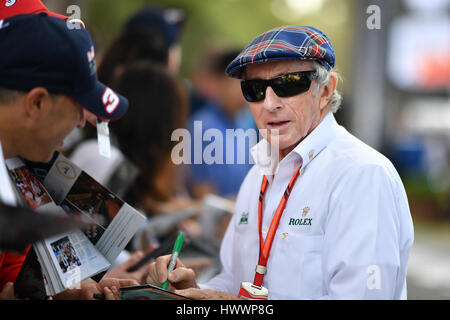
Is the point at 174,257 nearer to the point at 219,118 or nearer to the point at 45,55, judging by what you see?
the point at 45,55

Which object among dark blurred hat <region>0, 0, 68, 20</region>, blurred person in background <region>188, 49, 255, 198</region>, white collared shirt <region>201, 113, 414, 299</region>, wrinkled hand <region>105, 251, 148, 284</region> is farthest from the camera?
blurred person in background <region>188, 49, 255, 198</region>

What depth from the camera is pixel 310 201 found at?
79.5 inches

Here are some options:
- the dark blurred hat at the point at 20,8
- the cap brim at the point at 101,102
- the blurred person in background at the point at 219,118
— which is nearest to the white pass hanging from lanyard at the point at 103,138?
the cap brim at the point at 101,102

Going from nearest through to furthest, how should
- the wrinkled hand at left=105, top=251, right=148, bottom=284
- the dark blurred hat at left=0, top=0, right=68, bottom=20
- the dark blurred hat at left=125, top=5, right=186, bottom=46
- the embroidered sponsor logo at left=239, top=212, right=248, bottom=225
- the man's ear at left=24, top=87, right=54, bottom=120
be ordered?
the man's ear at left=24, top=87, right=54, bottom=120, the dark blurred hat at left=0, top=0, right=68, bottom=20, the embroidered sponsor logo at left=239, top=212, right=248, bottom=225, the wrinkled hand at left=105, top=251, right=148, bottom=284, the dark blurred hat at left=125, top=5, right=186, bottom=46

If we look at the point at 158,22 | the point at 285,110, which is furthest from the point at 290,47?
the point at 158,22

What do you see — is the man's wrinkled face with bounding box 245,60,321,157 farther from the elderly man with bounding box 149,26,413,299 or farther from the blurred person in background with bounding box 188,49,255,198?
the blurred person in background with bounding box 188,49,255,198

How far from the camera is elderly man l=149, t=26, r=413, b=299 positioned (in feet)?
6.07

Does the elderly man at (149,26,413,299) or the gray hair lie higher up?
the gray hair

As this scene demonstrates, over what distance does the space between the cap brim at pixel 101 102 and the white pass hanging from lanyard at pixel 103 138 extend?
0.17 feet

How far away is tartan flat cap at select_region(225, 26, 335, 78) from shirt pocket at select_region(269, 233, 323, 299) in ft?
2.18

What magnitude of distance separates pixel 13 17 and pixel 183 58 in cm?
1467

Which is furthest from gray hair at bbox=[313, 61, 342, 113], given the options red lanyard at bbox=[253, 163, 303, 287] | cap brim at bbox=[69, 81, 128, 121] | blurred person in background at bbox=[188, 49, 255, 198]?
blurred person in background at bbox=[188, 49, 255, 198]

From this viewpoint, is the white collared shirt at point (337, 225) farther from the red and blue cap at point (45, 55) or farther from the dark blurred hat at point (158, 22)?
the dark blurred hat at point (158, 22)
